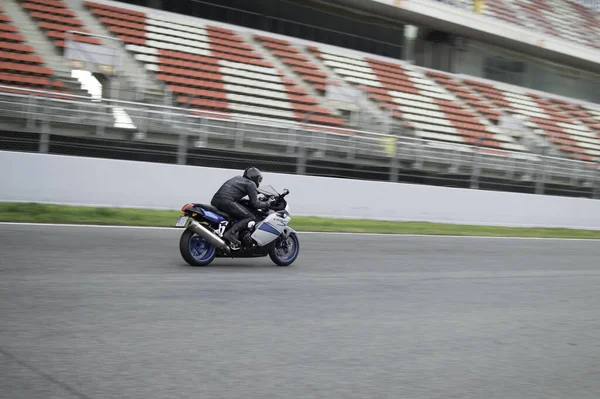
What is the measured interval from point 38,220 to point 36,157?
1708mm

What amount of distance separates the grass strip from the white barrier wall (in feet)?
1.07

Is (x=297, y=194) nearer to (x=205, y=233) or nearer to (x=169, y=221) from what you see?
(x=169, y=221)

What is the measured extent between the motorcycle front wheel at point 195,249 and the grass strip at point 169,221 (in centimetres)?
421

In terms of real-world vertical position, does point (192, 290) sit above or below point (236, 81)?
below

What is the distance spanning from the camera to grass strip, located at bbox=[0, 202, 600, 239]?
41.0ft

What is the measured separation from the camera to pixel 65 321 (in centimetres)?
537

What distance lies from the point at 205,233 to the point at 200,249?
400mm

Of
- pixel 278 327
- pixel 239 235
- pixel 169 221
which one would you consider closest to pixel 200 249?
pixel 239 235

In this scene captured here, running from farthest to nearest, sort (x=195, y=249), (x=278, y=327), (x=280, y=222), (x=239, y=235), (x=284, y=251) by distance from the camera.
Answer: (x=284, y=251) → (x=280, y=222) → (x=239, y=235) → (x=195, y=249) → (x=278, y=327)

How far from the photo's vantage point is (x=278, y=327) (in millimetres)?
5809

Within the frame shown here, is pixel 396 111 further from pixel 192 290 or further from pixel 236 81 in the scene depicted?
pixel 192 290

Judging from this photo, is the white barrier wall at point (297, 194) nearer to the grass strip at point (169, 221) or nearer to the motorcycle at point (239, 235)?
the grass strip at point (169, 221)

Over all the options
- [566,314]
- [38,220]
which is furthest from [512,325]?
[38,220]

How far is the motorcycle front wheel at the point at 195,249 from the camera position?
8.77 m
